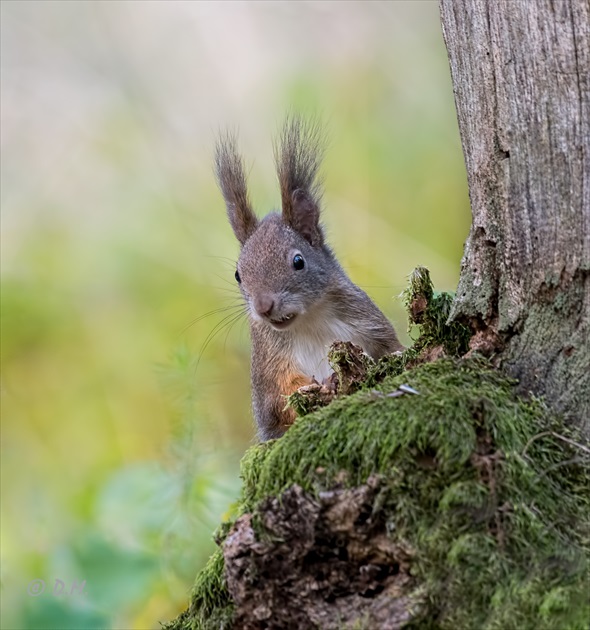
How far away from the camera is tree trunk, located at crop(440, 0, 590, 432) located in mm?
1561

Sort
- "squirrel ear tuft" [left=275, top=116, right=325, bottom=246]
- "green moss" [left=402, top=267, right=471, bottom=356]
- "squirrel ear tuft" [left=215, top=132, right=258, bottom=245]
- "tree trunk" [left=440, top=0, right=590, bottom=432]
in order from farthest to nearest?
"squirrel ear tuft" [left=215, top=132, right=258, bottom=245] → "squirrel ear tuft" [left=275, top=116, right=325, bottom=246] → "green moss" [left=402, top=267, right=471, bottom=356] → "tree trunk" [left=440, top=0, right=590, bottom=432]

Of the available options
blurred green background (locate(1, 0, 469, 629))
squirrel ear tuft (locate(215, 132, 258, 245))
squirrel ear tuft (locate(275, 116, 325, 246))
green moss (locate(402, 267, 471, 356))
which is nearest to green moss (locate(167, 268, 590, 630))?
green moss (locate(402, 267, 471, 356))

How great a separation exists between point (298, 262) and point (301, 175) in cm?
28

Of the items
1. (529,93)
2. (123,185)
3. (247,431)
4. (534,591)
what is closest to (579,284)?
(529,93)

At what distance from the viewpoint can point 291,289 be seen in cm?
286

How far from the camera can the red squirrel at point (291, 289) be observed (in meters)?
2.81

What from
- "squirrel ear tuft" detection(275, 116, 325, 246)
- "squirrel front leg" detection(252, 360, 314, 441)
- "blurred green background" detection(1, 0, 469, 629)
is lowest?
"squirrel front leg" detection(252, 360, 314, 441)

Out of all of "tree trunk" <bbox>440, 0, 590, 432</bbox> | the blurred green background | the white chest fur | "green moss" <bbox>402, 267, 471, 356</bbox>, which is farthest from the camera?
the blurred green background

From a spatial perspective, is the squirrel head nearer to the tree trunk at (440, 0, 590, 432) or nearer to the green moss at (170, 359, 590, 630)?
the tree trunk at (440, 0, 590, 432)

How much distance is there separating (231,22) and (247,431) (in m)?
1.91

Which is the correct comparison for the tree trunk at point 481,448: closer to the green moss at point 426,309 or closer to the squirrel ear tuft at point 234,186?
the green moss at point 426,309

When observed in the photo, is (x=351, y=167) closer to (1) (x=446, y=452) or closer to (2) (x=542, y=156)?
(2) (x=542, y=156)

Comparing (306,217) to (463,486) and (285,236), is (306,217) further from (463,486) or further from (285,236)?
(463,486)

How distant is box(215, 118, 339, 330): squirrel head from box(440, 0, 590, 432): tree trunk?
103 centimetres
